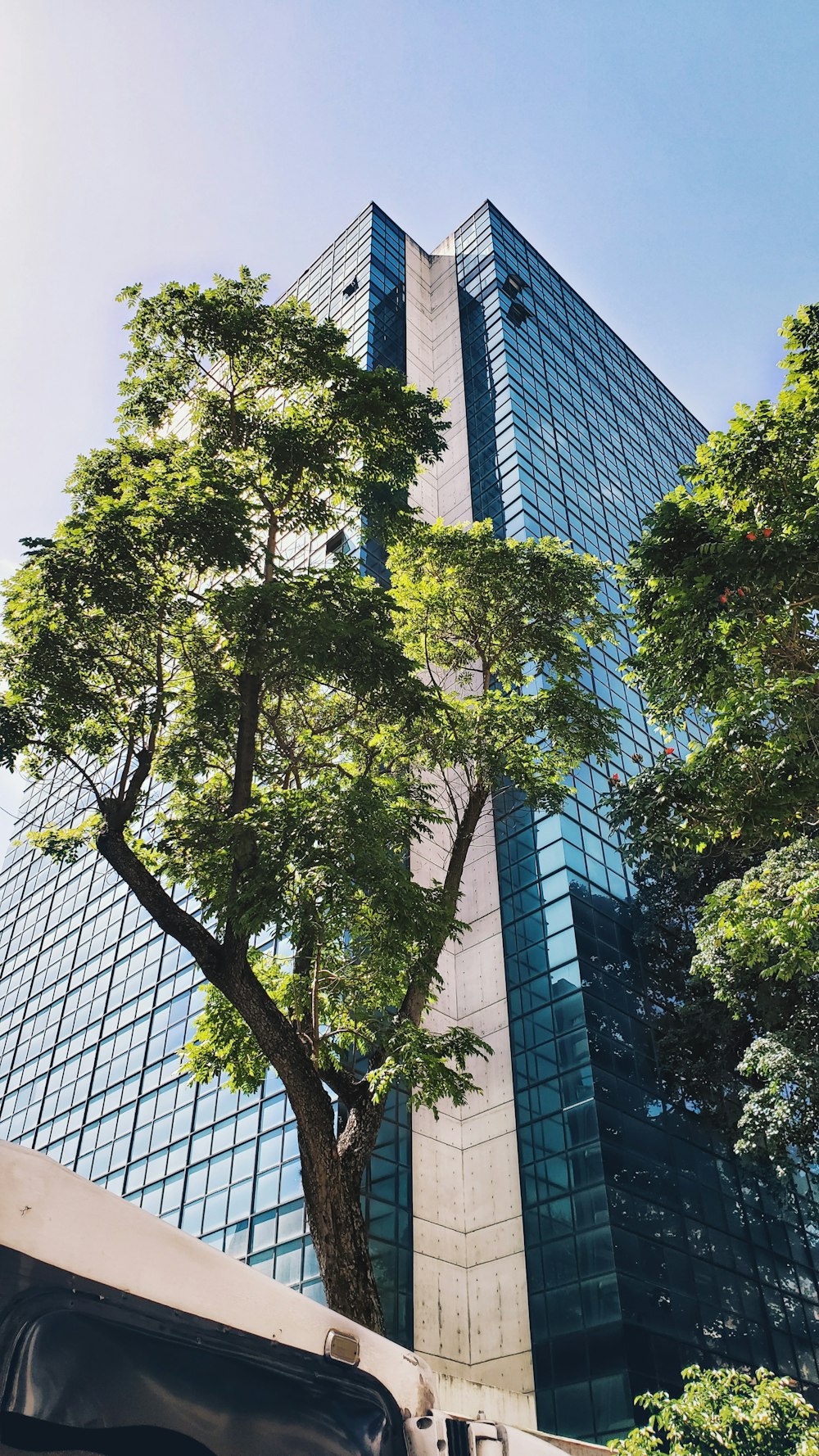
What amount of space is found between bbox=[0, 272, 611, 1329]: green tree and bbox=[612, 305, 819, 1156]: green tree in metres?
1.99

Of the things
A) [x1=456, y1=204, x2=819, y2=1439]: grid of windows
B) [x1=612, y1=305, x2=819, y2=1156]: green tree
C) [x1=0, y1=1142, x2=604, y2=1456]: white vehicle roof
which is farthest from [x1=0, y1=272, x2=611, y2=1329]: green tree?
[x1=456, y1=204, x2=819, y2=1439]: grid of windows

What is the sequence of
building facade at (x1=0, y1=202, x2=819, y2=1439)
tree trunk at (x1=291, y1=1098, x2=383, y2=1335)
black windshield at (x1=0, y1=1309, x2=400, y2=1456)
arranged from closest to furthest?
black windshield at (x1=0, y1=1309, x2=400, y2=1456), tree trunk at (x1=291, y1=1098, x2=383, y2=1335), building facade at (x1=0, y1=202, x2=819, y2=1439)

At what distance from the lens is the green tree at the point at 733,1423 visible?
30.8 ft

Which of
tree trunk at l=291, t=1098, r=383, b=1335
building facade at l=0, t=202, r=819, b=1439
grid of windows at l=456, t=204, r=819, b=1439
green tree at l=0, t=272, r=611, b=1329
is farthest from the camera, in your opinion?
building facade at l=0, t=202, r=819, b=1439

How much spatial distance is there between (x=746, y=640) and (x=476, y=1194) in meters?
14.9

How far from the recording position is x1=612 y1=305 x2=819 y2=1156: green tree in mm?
9609

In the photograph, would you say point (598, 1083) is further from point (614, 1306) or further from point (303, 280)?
point (303, 280)

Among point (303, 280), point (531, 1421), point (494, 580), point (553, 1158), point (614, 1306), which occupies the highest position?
point (303, 280)

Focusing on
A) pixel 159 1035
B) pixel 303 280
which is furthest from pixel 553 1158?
pixel 303 280

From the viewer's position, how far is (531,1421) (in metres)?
17.1

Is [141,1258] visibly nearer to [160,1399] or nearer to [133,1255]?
[133,1255]

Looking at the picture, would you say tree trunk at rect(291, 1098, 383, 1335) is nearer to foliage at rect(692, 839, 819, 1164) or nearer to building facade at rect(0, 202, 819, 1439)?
foliage at rect(692, 839, 819, 1164)

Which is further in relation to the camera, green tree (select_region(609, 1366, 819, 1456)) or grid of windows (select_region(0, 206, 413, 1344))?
grid of windows (select_region(0, 206, 413, 1344))

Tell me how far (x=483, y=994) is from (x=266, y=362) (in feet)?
50.5
